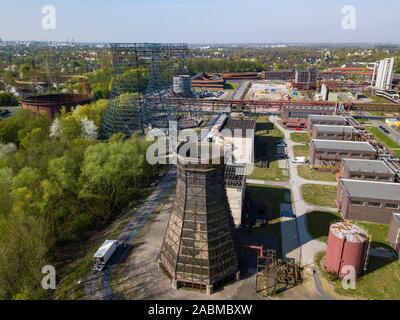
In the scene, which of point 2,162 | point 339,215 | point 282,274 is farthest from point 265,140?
point 2,162

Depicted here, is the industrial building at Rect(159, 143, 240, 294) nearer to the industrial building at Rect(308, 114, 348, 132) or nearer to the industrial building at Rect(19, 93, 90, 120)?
the industrial building at Rect(308, 114, 348, 132)

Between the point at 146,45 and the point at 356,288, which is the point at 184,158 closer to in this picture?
the point at 356,288

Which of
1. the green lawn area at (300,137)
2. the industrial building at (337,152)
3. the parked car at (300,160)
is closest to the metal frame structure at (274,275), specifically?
the industrial building at (337,152)

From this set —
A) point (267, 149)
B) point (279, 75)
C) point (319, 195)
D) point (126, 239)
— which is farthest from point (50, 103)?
point (279, 75)

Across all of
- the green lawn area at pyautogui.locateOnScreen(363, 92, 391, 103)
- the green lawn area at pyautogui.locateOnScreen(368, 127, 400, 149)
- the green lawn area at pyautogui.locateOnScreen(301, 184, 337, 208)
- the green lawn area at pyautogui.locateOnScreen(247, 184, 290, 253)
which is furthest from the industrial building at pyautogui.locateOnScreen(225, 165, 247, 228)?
the green lawn area at pyautogui.locateOnScreen(363, 92, 391, 103)

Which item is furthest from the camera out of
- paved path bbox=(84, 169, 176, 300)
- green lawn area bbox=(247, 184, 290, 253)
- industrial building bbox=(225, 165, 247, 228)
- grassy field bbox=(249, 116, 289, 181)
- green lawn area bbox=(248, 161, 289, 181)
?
grassy field bbox=(249, 116, 289, 181)

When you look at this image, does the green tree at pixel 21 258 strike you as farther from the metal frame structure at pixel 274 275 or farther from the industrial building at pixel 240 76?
the industrial building at pixel 240 76
